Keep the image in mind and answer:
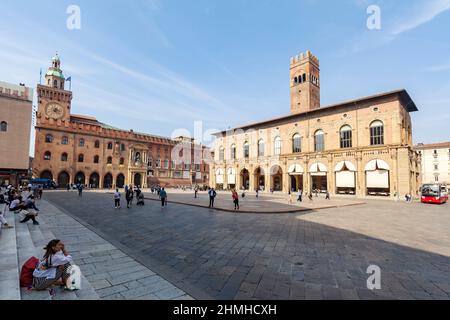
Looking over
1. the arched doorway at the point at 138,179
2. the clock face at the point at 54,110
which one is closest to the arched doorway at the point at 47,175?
the clock face at the point at 54,110

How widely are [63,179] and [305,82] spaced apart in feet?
179

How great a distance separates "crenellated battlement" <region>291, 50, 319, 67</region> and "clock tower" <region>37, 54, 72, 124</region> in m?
53.3

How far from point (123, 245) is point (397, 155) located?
30.9m

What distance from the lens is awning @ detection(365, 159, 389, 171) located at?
26.5 m

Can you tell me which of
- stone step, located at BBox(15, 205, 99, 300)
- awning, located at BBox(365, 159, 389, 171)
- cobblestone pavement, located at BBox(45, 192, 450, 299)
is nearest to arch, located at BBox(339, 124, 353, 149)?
awning, located at BBox(365, 159, 389, 171)

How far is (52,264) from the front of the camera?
360cm

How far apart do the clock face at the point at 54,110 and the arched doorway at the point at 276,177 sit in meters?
48.6

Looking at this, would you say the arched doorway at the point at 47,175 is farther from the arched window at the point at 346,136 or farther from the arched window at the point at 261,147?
the arched window at the point at 346,136

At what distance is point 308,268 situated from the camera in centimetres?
467

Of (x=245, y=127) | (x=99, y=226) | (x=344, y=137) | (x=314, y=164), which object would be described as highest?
(x=245, y=127)

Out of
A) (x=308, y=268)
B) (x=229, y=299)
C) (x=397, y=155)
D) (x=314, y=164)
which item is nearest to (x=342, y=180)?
(x=314, y=164)

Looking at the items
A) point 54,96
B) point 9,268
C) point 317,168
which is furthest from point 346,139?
point 54,96

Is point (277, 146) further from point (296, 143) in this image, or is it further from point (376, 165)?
point (376, 165)
